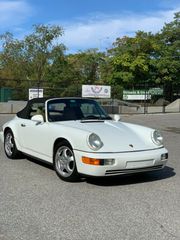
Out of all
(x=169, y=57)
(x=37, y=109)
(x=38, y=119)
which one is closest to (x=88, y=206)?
(x=38, y=119)

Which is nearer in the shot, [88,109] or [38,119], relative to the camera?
[38,119]

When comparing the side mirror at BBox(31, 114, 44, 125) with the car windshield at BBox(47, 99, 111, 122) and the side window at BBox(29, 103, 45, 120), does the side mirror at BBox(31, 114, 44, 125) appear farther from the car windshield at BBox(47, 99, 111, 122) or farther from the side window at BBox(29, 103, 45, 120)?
the side window at BBox(29, 103, 45, 120)

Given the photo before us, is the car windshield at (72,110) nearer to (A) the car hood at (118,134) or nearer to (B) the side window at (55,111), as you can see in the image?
(B) the side window at (55,111)

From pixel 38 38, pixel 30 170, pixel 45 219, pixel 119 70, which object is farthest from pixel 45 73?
pixel 45 219

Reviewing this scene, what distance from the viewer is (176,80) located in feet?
136

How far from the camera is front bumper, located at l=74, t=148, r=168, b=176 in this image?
6070 millimetres

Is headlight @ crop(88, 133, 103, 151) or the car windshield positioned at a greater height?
the car windshield

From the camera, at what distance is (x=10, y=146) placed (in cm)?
859

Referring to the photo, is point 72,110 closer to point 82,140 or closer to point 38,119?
point 38,119

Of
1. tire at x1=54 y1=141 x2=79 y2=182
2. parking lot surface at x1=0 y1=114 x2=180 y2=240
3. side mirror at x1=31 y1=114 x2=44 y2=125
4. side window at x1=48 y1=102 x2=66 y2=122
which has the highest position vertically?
side window at x1=48 y1=102 x2=66 y2=122

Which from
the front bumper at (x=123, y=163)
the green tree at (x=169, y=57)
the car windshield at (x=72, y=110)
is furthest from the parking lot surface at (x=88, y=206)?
the green tree at (x=169, y=57)

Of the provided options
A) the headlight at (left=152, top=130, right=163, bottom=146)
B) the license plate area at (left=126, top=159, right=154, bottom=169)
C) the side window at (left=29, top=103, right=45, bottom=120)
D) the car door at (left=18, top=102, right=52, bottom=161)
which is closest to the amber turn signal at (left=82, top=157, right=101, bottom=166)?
the license plate area at (left=126, top=159, right=154, bottom=169)

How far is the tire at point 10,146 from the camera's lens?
8.39 m

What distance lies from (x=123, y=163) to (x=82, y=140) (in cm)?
70
